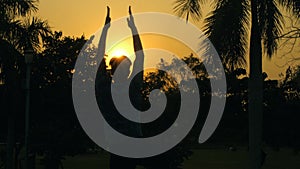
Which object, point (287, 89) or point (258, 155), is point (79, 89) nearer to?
point (258, 155)

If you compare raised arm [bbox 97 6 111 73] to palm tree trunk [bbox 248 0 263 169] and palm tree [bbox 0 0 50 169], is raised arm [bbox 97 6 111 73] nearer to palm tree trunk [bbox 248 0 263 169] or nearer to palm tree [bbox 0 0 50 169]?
palm tree trunk [bbox 248 0 263 169]

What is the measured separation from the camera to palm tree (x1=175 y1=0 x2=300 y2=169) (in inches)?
671

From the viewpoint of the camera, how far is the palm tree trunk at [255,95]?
17.0 metres

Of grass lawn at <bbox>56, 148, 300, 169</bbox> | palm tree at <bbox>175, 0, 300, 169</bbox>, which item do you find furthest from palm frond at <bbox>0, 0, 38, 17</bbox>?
grass lawn at <bbox>56, 148, 300, 169</bbox>

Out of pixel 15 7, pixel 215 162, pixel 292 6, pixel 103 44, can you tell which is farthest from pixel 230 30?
pixel 215 162

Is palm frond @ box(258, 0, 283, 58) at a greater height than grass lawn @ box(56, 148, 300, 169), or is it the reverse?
palm frond @ box(258, 0, 283, 58)

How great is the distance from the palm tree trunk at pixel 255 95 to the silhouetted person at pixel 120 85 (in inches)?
186

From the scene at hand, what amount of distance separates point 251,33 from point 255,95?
1.81m

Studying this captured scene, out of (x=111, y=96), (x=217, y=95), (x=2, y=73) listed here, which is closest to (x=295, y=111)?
(x=217, y=95)

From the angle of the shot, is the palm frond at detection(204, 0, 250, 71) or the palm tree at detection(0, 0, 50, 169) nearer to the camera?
the palm frond at detection(204, 0, 250, 71)

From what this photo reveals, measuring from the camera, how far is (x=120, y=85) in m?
12.9

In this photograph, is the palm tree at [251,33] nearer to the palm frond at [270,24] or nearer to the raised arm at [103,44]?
the palm frond at [270,24]

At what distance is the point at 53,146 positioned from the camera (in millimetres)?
30422

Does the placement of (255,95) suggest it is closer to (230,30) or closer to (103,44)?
(230,30)
